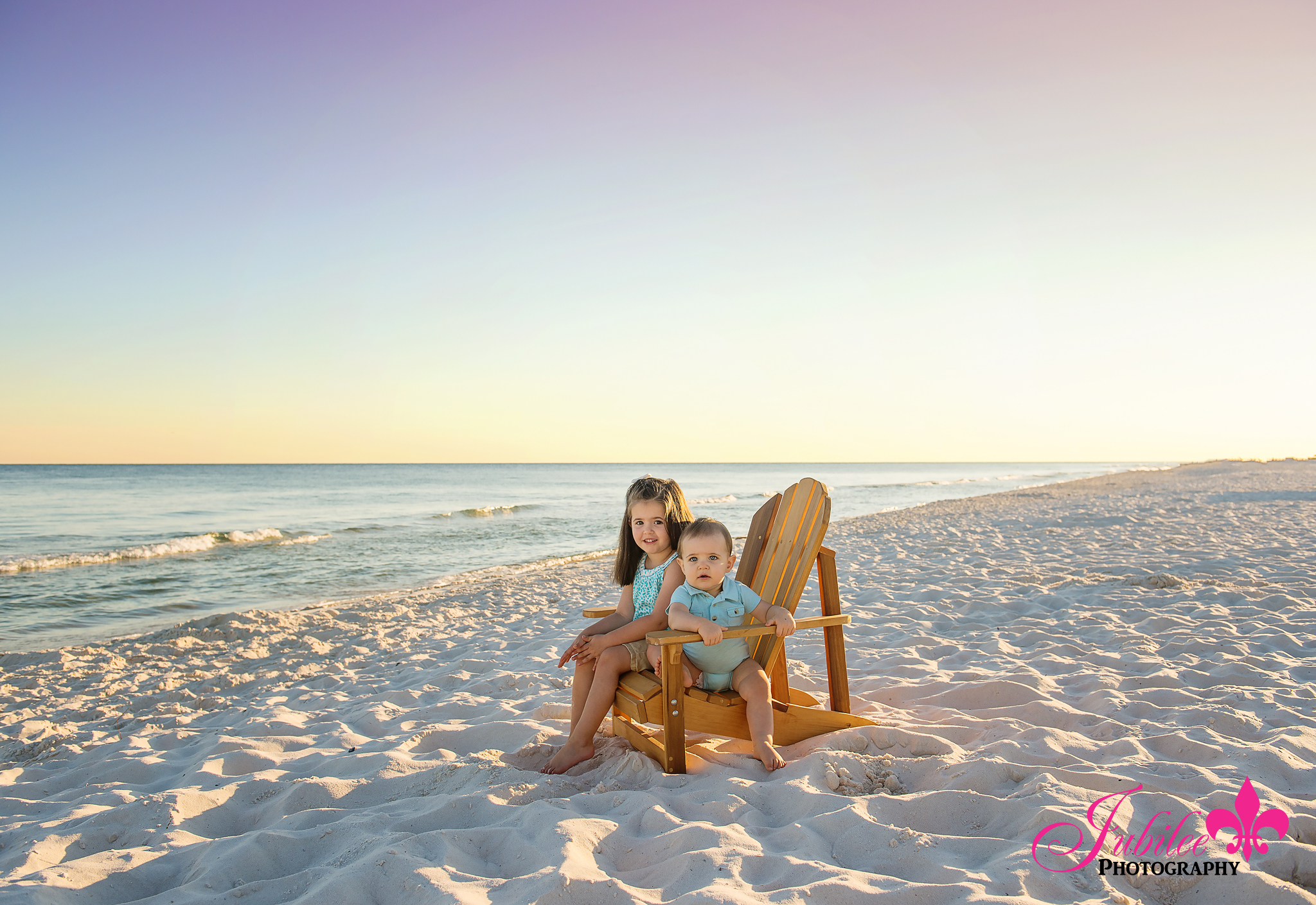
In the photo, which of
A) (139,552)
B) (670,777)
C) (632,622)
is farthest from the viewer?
(139,552)

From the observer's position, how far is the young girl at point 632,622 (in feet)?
10.2

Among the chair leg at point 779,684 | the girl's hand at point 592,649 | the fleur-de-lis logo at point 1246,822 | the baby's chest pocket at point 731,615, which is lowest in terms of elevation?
the fleur-de-lis logo at point 1246,822

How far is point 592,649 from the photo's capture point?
10.4 feet

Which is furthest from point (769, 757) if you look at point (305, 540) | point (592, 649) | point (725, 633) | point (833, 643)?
point (305, 540)

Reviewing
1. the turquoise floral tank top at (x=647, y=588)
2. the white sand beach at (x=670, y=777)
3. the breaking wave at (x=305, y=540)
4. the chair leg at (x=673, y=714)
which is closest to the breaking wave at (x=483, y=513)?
the breaking wave at (x=305, y=540)

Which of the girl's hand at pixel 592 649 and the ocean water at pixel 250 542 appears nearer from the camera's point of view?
the girl's hand at pixel 592 649

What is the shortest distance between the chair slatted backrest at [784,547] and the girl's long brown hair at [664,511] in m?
0.35

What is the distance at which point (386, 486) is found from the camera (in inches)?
1662

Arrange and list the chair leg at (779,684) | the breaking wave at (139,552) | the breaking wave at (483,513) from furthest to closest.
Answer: the breaking wave at (483,513) → the breaking wave at (139,552) → the chair leg at (779,684)

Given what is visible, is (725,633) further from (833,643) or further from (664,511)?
(833,643)

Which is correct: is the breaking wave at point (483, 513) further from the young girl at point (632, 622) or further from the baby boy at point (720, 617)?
the baby boy at point (720, 617)

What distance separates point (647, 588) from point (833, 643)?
953 mm

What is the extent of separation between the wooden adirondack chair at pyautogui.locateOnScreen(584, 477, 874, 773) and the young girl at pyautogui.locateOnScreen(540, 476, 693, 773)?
96 millimetres

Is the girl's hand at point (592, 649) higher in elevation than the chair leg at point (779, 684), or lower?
higher
